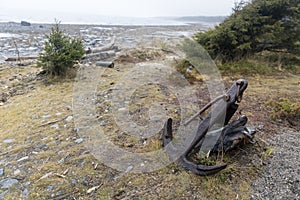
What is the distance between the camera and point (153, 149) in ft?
8.80

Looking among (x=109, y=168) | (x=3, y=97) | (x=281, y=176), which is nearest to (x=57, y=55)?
(x=3, y=97)

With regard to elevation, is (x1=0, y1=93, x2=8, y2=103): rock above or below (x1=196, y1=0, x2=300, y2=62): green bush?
below

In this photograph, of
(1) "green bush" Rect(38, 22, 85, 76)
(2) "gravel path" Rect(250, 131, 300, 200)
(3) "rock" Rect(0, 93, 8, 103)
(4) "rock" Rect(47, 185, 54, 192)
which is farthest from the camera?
(1) "green bush" Rect(38, 22, 85, 76)

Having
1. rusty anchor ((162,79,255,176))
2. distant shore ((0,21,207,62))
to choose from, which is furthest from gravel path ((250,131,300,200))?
distant shore ((0,21,207,62))

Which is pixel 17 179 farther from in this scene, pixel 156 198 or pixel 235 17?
pixel 235 17

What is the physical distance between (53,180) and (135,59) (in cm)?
578

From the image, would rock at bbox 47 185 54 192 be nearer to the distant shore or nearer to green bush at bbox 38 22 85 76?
green bush at bbox 38 22 85 76

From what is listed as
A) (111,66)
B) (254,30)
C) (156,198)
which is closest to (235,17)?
(254,30)

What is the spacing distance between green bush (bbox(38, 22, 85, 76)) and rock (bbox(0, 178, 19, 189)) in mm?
3500

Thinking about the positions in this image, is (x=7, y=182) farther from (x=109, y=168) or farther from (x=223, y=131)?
(x=223, y=131)

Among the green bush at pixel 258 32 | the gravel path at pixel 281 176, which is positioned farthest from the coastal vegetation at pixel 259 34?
the gravel path at pixel 281 176

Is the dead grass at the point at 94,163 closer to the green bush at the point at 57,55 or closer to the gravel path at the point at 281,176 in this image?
the gravel path at the point at 281,176

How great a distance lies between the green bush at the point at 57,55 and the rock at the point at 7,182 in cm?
350

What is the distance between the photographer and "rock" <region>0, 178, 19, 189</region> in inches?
87.9
